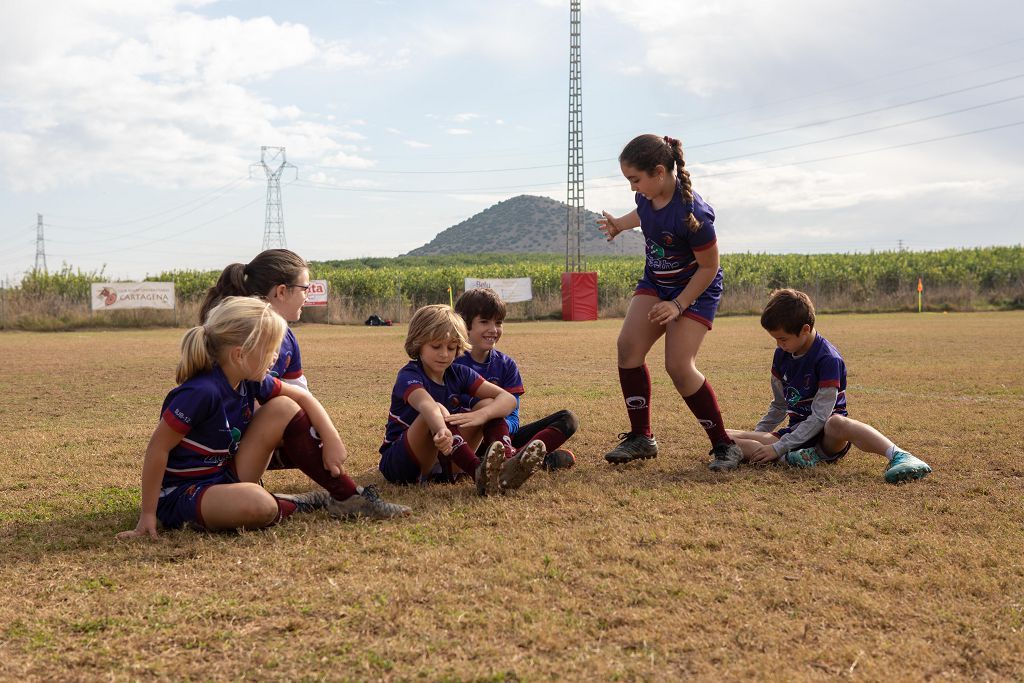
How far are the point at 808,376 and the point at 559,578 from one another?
8.48 feet

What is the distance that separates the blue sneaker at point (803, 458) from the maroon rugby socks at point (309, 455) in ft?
8.21

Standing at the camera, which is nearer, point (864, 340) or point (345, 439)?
point (345, 439)

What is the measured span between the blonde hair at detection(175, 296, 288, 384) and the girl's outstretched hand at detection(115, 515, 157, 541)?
0.59 metres

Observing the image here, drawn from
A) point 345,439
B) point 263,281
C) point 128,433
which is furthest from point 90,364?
point 263,281

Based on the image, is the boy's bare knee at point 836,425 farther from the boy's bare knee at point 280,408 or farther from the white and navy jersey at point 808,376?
the boy's bare knee at point 280,408

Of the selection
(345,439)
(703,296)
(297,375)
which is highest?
(703,296)

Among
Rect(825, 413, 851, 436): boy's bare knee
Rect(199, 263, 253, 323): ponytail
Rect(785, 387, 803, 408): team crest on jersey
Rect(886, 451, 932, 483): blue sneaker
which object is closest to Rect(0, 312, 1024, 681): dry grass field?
Rect(886, 451, 932, 483): blue sneaker

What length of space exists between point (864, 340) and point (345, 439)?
12.6 meters

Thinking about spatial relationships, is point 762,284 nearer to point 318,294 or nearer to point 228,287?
point 318,294

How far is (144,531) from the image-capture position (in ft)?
11.6

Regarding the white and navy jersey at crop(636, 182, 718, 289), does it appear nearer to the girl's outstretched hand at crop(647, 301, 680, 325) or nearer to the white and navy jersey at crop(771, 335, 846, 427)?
the girl's outstretched hand at crop(647, 301, 680, 325)

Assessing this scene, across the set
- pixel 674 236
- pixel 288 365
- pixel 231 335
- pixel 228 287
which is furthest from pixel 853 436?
pixel 228 287

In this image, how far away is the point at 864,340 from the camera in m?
16.0

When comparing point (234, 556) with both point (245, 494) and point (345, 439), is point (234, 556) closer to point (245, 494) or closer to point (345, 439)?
point (245, 494)
